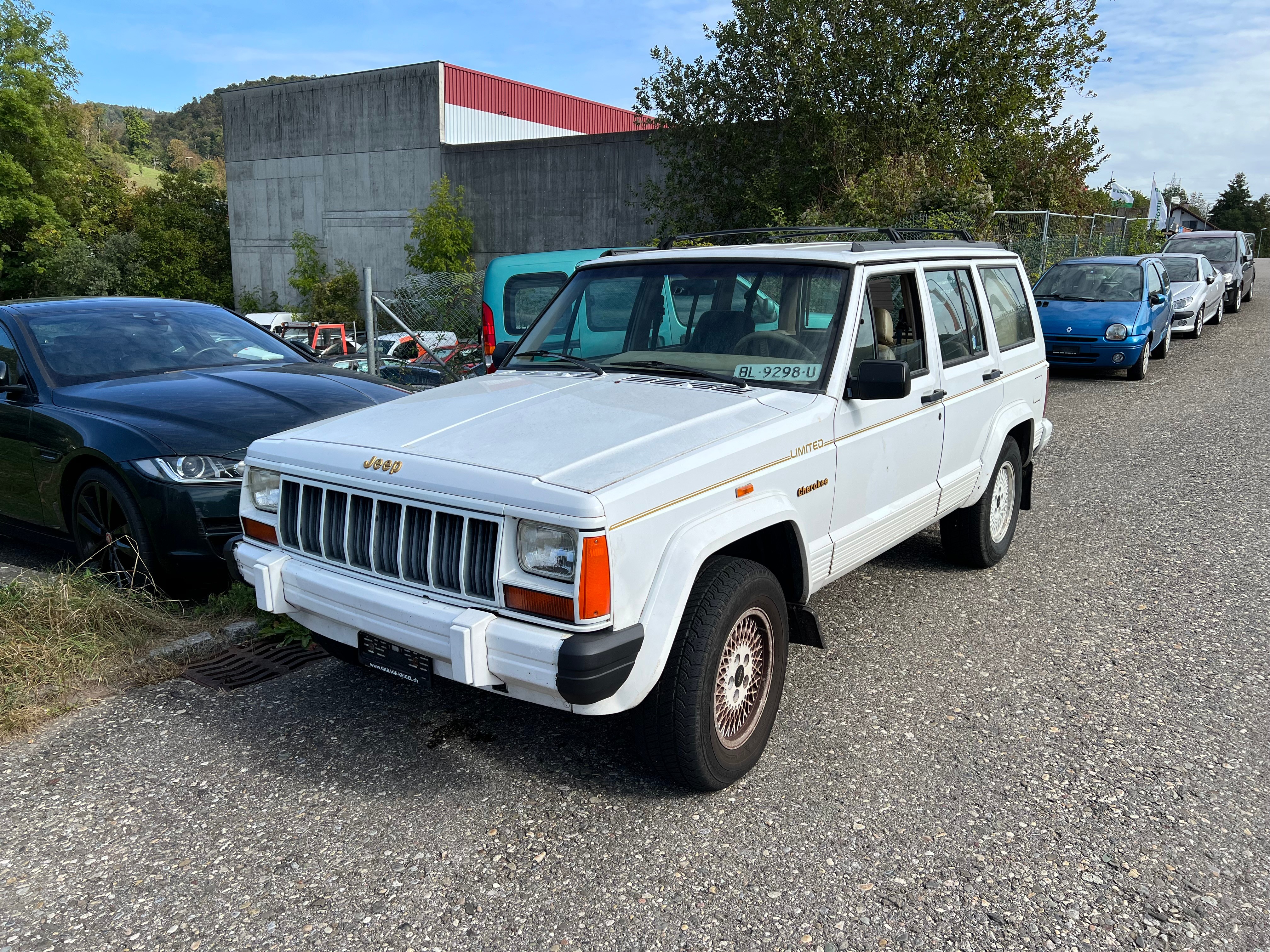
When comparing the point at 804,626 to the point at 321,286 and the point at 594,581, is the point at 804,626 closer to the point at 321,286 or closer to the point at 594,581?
the point at 594,581

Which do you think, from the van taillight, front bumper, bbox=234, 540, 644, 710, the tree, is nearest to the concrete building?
the tree

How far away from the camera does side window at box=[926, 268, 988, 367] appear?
4930 millimetres

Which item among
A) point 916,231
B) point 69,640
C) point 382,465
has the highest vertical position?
point 916,231

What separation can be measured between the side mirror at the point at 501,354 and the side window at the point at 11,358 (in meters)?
2.77

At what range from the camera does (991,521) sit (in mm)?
5820

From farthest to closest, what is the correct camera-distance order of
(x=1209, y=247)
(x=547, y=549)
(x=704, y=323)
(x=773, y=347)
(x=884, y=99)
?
(x=1209, y=247) → (x=884, y=99) → (x=704, y=323) → (x=773, y=347) → (x=547, y=549)

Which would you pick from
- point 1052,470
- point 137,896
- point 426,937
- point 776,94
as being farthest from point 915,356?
point 776,94

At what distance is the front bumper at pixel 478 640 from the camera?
2.87m

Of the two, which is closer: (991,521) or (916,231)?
(991,521)

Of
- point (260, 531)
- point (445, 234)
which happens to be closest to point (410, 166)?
point (445, 234)

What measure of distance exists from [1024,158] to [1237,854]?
18.1 metres

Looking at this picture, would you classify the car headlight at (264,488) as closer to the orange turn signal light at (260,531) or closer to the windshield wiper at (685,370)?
the orange turn signal light at (260,531)

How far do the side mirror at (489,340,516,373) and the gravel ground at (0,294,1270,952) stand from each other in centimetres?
163

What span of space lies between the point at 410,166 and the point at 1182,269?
22.5m
